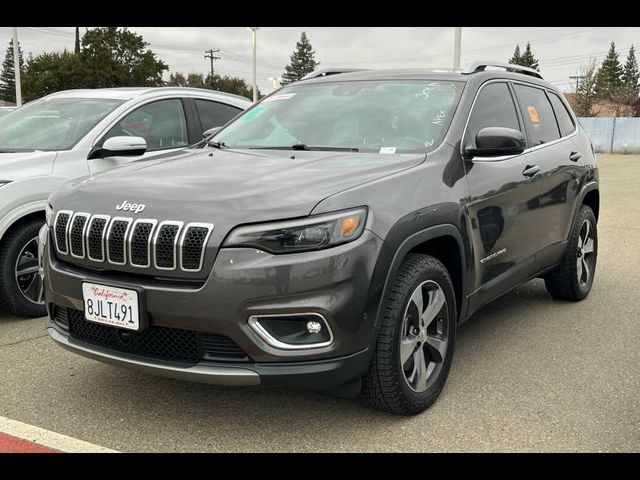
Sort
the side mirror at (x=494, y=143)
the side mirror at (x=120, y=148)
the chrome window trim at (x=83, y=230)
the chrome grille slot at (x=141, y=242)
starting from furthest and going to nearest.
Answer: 1. the side mirror at (x=120, y=148)
2. the side mirror at (x=494, y=143)
3. the chrome window trim at (x=83, y=230)
4. the chrome grille slot at (x=141, y=242)

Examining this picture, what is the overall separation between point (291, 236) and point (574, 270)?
326cm

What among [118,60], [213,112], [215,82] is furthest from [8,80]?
[213,112]

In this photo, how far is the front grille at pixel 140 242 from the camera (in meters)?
2.79

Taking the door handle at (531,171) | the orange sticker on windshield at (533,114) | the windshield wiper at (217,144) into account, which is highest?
the orange sticker on windshield at (533,114)

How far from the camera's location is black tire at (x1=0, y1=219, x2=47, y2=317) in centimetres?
464

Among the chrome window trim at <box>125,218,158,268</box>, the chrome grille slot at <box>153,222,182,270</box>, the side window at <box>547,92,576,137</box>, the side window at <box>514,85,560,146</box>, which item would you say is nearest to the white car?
the chrome window trim at <box>125,218,158,268</box>

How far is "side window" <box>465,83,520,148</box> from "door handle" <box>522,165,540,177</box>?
0.30 metres

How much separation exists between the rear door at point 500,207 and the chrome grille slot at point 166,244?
164 cm

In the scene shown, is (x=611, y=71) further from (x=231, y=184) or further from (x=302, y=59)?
(x=231, y=184)

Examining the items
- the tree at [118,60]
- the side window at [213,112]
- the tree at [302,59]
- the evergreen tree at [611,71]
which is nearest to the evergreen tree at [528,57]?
the evergreen tree at [611,71]

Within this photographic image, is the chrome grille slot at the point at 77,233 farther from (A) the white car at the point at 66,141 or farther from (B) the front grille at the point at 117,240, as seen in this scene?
(A) the white car at the point at 66,141

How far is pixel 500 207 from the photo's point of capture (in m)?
3.88

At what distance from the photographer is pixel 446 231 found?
334 cm

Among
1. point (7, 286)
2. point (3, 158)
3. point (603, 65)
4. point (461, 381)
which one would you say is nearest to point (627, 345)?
point (461, 381)
